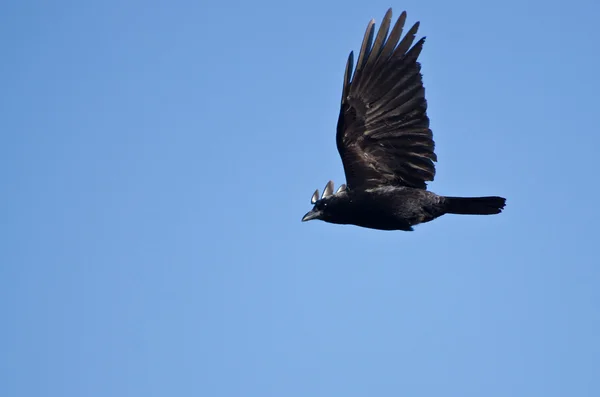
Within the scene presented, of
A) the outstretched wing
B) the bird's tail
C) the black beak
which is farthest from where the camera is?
the black beak

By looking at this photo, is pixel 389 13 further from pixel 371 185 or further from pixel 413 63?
pixel 371 185

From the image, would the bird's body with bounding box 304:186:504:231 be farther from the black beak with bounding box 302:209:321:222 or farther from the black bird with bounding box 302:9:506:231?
the black beak with bounding box 302:209:321:222

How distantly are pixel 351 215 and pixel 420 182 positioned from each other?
1.25 meters

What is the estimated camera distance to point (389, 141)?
13.7 metres

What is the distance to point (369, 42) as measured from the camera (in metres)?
13.3

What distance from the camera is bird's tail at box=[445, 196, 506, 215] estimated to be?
13.4 metres

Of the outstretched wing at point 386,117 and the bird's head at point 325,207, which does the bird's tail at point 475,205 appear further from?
the bird's head at point 325,207

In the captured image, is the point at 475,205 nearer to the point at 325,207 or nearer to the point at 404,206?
the point at 404,206

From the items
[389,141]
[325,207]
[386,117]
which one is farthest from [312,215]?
[386,117]

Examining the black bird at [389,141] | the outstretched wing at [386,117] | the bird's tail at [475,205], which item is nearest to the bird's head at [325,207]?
the black bird at [389,141]

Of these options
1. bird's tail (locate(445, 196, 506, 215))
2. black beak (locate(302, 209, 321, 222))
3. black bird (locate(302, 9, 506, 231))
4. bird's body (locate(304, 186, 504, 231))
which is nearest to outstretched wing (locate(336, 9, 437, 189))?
black bird (locate(302, 9, 506, 231))

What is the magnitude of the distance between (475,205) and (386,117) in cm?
188

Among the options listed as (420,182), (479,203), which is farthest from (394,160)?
(479,203)

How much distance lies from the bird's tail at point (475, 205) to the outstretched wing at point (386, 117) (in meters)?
0.52
